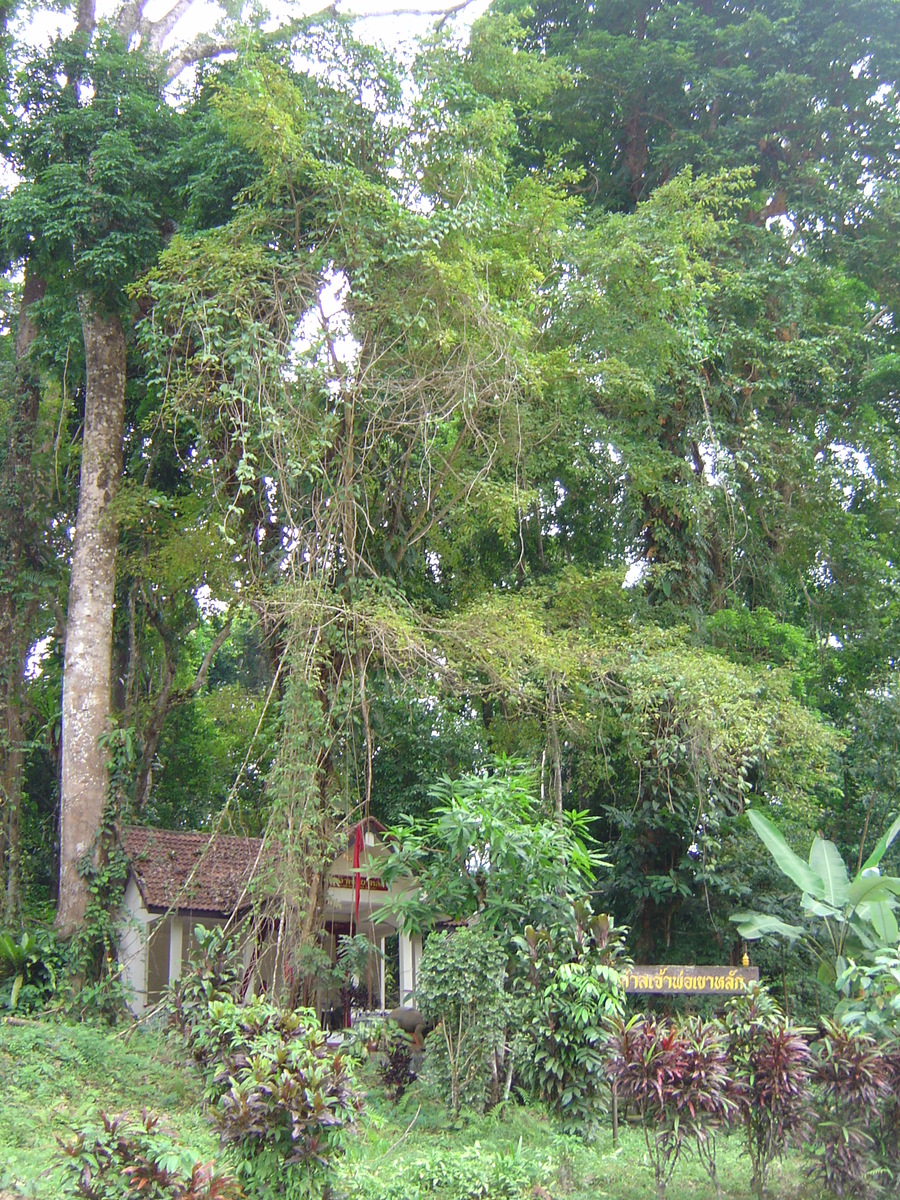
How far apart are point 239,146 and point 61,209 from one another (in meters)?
1.99

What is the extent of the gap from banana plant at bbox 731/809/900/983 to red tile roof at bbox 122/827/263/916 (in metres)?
4.99

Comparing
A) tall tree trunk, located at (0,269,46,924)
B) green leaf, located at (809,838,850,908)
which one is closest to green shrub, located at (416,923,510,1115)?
green leaf, located at (809,838,850,908)

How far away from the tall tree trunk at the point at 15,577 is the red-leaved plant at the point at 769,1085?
29.1 feet

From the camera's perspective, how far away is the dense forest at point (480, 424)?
957cm

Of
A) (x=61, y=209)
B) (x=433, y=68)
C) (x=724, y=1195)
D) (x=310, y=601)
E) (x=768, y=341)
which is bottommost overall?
(x=724, y=1195)

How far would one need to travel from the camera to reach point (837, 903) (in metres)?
8.25

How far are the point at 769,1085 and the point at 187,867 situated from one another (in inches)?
312

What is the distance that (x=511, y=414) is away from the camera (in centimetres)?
1069

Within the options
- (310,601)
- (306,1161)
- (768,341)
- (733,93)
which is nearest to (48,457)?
(310,601)

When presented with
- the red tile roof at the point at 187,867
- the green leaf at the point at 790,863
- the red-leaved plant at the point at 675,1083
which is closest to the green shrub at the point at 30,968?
the red tile roof at the point at 187,867

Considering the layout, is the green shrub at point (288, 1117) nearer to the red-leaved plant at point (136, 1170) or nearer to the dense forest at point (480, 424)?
the red-leaved plant at point (136, 1170)

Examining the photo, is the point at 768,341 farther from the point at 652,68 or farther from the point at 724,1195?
the point at 724,1195

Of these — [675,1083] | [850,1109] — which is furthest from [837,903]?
[675,1083]

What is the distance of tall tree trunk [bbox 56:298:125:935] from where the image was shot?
1060 centimetres
